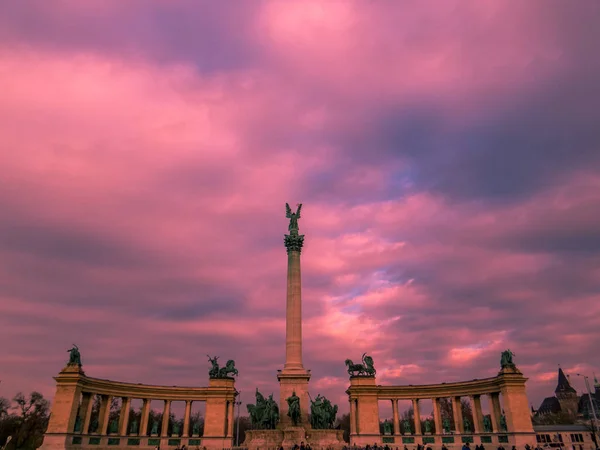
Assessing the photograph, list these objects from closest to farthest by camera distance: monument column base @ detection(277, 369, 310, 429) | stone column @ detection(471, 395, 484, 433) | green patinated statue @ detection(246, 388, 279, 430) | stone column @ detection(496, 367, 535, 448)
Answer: green patinated statue @ detection(246, 388, 279, 430), monument column base @ detection(277, 369, 310, 429), stone column @ detection(496, 367, 535, 448), stone column @ detection(471, 395, 484, 433)

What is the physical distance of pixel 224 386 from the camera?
2527 inches

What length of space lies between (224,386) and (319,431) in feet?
75.9

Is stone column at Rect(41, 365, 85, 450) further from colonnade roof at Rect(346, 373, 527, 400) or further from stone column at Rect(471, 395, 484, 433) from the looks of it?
stone column at Rect(471, 395, 484, 433)

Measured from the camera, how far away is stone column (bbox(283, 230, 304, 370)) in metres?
51.1

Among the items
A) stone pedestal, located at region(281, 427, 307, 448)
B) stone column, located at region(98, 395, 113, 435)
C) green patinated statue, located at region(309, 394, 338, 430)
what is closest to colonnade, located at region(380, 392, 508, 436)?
green patinated statue, located at region(309, 394, 338, 430)

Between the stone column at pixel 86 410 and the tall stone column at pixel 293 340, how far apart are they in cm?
2807

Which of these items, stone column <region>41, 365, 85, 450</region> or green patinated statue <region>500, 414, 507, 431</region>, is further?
green patinated statue <region>500, 414, 507, 431</region>

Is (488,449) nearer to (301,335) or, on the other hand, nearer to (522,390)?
(522,390)

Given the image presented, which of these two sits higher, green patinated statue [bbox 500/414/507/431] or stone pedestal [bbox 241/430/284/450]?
green patinated statue [bbox 500/414/507/431]

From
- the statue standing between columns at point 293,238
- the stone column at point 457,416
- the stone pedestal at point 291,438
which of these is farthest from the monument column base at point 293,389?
the stone column at point 457,416

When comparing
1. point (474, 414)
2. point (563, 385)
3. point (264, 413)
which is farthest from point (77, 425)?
point (563, 385)

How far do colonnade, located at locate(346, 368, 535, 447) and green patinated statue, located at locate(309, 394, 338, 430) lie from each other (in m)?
15.1

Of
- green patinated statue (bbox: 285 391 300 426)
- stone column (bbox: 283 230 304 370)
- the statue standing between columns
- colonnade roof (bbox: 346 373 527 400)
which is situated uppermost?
the statue standing between columns

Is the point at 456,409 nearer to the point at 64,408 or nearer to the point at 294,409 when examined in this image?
the point at 294,409
